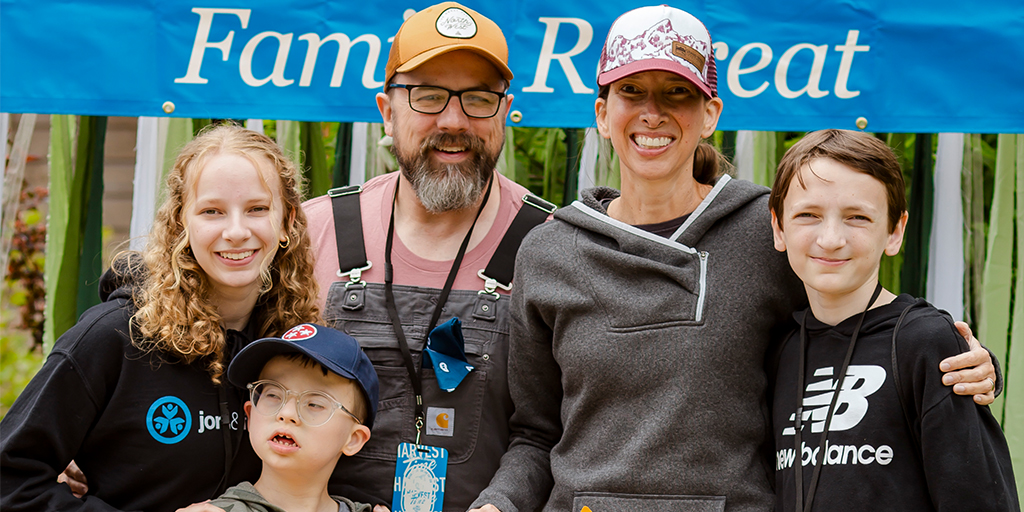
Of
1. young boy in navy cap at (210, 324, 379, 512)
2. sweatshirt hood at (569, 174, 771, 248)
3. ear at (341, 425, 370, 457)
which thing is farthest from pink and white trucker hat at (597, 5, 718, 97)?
ear at (341, 425, 370, 457)

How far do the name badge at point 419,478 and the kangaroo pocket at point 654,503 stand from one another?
1.79ft

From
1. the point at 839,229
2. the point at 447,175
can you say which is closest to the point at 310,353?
the point at 447,175

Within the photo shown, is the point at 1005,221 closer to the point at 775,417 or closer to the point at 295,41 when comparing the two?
the point at 775,417

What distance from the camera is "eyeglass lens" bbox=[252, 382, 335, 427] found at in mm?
2225

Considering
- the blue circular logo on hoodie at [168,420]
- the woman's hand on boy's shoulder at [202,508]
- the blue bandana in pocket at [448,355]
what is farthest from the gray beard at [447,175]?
the woman's hand on boy's shoulder at [202,508]

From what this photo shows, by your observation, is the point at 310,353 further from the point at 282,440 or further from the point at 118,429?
the point at 118,429

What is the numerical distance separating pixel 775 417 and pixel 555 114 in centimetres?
157

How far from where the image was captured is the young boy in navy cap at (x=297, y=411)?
2191 millimetres

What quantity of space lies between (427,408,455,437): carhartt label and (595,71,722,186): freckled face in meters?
0.96

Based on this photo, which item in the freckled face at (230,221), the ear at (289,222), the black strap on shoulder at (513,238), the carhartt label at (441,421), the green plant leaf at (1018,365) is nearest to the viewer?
the freckled face at (230,221)

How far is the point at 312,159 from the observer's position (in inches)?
149

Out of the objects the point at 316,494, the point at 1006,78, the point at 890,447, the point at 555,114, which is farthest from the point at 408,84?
the point at 1006,78

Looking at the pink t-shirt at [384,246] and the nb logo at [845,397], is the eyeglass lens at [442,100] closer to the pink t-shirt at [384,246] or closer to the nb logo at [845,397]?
the pink t-shirt at [384,246]

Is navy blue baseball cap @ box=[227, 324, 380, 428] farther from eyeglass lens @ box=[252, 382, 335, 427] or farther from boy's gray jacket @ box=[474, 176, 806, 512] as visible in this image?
boy's gray jacket @ box=[474, 176, 806, 512]
